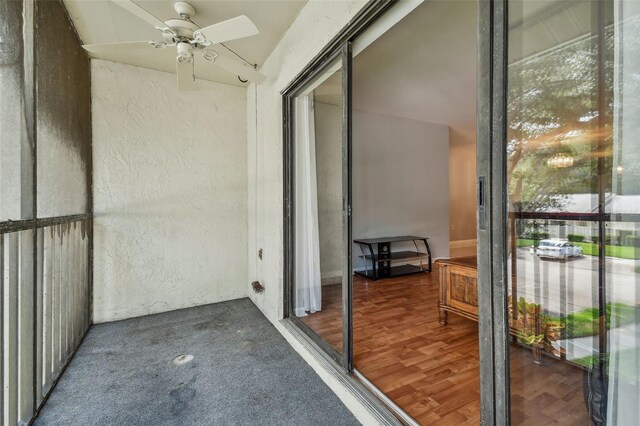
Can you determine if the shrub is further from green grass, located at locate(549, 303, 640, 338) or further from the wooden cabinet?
the wooden cabinet

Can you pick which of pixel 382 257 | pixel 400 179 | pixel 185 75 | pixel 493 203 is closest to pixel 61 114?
pixel 185 75

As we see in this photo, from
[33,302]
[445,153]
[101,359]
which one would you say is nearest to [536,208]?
[33,302]

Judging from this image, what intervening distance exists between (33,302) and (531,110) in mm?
2668

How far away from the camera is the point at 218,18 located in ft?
7.90

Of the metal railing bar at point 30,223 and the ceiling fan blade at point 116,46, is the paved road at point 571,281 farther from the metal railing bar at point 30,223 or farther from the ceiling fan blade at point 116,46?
the ceiling fan blade at point 116,46

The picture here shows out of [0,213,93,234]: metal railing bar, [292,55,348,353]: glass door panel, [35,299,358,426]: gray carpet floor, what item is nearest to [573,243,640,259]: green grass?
[35,299,358,426]: gray carpet floor

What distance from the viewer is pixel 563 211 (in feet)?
2.94

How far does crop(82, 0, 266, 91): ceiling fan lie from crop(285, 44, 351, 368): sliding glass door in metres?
0.53

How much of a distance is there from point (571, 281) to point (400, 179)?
445cm

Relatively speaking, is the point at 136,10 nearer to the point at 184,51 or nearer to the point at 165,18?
the point at 184,51

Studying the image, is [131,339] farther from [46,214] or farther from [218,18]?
[218,18]

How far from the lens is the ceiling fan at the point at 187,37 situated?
5.57ft

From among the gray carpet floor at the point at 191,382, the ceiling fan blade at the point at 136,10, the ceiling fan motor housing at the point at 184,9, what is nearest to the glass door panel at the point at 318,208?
the gray carpet floor at the point at 191,382

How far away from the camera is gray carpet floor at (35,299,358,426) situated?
1676 millimetres
